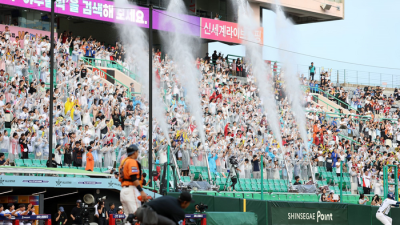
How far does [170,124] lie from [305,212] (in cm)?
1107

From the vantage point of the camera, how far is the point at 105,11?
3588cm

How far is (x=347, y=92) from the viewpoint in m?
42.9

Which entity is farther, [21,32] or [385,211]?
[21,32]

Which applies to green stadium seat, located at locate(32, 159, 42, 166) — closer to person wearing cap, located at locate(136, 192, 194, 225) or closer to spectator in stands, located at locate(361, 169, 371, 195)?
person wearing cap, located at locate(136, 192, 194, 225)

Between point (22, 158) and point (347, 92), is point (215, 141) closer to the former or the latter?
point (22, 158)

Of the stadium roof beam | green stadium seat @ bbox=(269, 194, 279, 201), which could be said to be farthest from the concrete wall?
green stadium seat @ bbox=(269, 194, 279, 201)

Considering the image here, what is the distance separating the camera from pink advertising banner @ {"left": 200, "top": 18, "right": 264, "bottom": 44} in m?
41.4

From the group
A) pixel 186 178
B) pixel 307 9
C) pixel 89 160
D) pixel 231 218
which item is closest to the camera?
pixel 231 218

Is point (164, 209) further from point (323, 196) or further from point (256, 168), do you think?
point (323, 196)

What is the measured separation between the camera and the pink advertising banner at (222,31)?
4138cm

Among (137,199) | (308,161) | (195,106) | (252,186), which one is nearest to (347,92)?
(195,106)

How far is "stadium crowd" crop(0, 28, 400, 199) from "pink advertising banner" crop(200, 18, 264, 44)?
4.05 m

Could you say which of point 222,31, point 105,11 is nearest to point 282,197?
point 105,11

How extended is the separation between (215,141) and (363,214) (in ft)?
33.0
